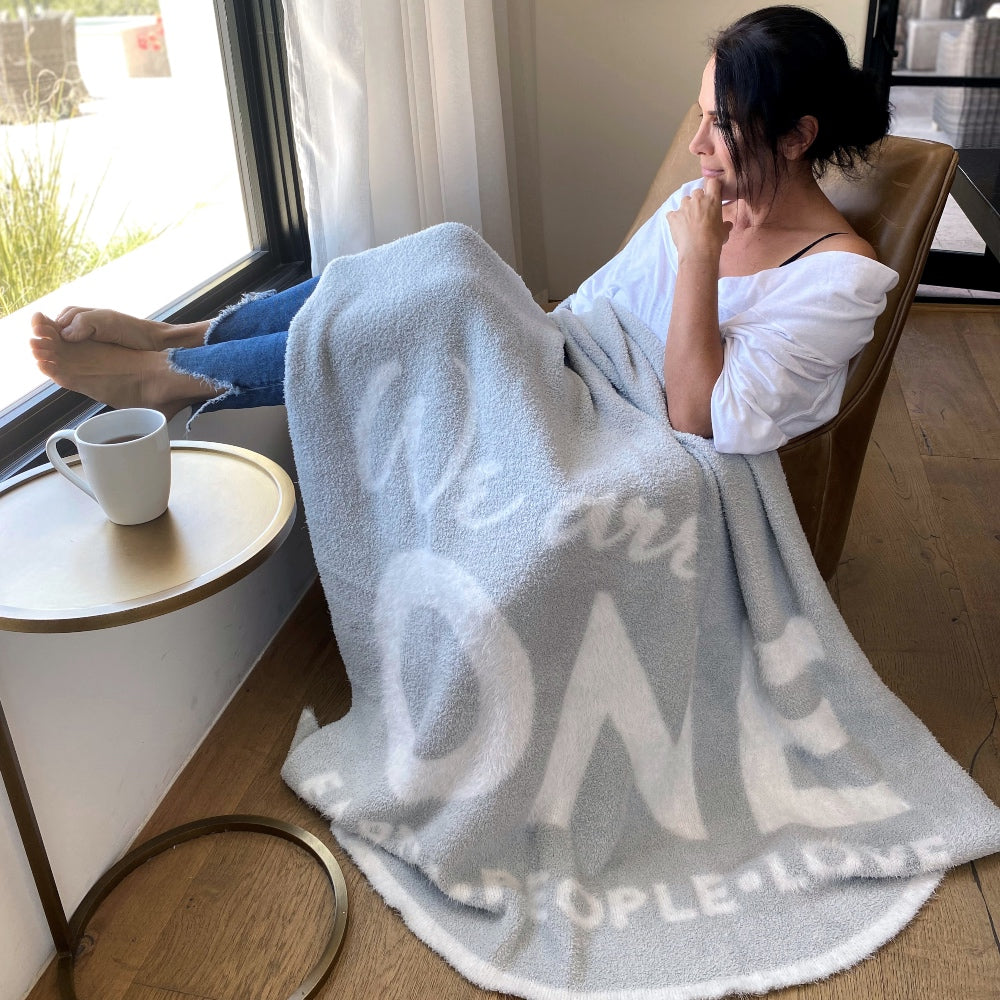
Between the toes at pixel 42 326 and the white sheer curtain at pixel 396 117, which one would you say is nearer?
the toes at pixel 42 326

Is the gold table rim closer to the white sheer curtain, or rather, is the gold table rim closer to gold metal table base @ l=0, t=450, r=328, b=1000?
gold metal table base @ l=0, t=450, r=328, b=1000

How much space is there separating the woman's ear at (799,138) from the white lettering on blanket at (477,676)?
70 centimetres

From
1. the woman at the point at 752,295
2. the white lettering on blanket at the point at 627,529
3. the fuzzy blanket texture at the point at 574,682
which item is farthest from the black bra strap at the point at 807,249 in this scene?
the white lettering on blanket at the point at 627,529

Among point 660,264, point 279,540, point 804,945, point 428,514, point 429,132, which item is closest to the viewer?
point 279,540

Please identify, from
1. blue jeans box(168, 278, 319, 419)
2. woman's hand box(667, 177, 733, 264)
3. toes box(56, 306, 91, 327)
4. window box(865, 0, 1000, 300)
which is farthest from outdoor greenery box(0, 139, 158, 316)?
window box(865, 0, 1000, 300)

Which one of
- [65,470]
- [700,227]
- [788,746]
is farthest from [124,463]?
[788,746]

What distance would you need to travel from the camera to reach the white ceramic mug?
0.97 metres

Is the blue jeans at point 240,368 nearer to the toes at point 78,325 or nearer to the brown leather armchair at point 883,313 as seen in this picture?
the toes at point 78,325

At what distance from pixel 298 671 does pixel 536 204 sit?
5.18ft

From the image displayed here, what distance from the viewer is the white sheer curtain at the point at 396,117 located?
1.61m

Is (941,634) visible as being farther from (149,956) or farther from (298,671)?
(149,956)

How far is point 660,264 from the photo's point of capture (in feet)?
5.08

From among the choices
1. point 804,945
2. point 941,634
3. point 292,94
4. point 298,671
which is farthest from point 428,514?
point 941,634

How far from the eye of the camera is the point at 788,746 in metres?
1.33
